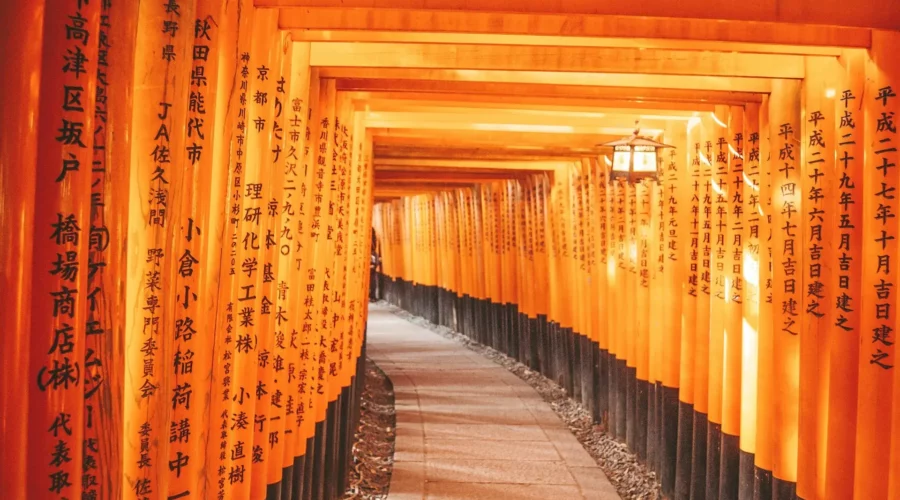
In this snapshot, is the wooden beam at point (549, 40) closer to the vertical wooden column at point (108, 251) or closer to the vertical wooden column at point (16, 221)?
the vertical wooden column at point (108, 251)

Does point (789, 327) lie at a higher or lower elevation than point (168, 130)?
lower

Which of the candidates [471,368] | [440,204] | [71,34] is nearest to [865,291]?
[71,34]

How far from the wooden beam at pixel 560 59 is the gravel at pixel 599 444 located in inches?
185

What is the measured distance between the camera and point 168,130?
270 cm

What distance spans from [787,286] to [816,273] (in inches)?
14.5

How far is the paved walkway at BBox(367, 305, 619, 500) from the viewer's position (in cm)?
791

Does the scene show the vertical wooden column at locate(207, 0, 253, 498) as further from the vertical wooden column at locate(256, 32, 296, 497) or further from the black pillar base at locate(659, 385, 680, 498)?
the black pillar base at locate(659, 385, 680, 498)

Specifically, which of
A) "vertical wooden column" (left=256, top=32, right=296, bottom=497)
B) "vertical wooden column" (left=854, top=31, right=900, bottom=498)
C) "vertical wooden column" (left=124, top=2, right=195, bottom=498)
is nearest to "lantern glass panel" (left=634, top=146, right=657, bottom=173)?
"vertical wooden column" (left=854, top=31, right=900, bottom=498)

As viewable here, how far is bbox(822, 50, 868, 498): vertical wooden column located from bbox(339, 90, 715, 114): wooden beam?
1.81 m

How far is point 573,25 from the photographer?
430 cm

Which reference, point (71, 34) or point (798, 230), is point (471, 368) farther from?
point (71, 34)

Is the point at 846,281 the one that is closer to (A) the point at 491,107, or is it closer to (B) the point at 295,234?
(A) the point at 491,107

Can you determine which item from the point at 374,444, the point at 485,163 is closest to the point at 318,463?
the point at 374,444

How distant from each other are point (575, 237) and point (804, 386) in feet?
21.8
